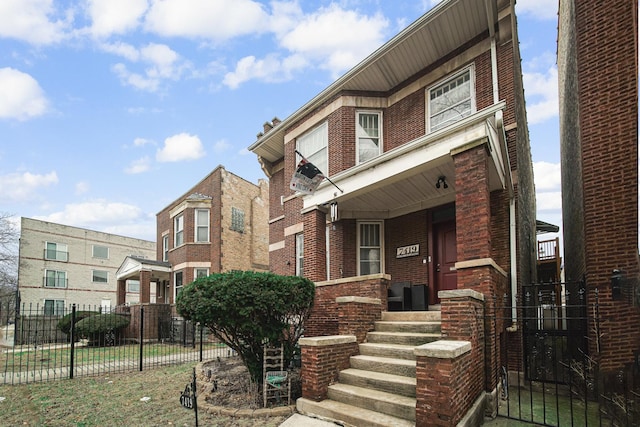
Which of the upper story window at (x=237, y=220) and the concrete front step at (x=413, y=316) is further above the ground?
the upper story window at (x=237, y=220)

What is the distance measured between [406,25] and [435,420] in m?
8.49

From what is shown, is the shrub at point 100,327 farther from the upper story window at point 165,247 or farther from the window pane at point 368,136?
the window pane at point 368,136

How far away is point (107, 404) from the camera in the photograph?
6.67 m

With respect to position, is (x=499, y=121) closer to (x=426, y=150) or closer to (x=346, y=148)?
(x=426, y=150)

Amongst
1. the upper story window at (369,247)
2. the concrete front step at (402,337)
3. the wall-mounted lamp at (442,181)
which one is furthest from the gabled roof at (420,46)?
the concrete front step at (402,337)

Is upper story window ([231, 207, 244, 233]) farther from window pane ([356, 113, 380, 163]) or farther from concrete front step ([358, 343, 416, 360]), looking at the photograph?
concrete front step ([358, 343, 416, 360])

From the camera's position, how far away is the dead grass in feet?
18.5

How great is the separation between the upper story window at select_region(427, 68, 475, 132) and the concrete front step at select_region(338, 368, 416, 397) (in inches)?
252

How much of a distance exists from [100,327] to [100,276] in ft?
80.2

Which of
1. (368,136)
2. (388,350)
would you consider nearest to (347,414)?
(388,350)

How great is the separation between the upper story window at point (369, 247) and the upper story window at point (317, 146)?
2.14 meters

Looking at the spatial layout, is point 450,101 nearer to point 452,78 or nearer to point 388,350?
point 452,78

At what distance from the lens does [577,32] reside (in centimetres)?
806

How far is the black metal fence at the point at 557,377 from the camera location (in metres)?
5.56
